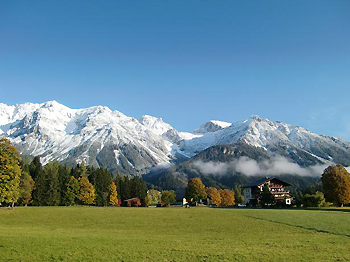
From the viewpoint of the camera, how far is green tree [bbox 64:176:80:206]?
106438 millimetres

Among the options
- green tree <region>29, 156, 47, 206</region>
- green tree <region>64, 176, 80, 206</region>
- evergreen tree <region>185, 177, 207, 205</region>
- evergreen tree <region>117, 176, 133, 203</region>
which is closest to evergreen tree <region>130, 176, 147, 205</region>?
evergreen tree <region>117, 176, 133, 203</region>

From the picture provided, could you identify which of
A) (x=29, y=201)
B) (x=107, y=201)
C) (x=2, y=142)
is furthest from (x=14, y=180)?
(x=107, y=201)

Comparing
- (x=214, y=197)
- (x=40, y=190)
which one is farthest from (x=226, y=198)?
(x=40, y=190)

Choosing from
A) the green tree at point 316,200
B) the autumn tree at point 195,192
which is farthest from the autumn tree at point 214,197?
the green tree at point 316,200

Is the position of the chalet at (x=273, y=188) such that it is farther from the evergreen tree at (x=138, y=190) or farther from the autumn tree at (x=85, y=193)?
the autumn tree at (x=85, y=193)

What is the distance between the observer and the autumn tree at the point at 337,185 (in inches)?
3720

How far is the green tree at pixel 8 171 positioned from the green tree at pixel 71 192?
4464cm

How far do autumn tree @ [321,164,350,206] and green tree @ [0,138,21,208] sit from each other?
92483mm

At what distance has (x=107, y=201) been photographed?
414ft

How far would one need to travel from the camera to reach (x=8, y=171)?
59.9 metres

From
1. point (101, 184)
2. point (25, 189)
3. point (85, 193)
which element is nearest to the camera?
point (25, 189)

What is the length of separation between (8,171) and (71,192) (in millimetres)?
49278

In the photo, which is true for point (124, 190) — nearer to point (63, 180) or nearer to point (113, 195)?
point (113, 195)

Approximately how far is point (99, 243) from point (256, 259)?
39.8 feet
